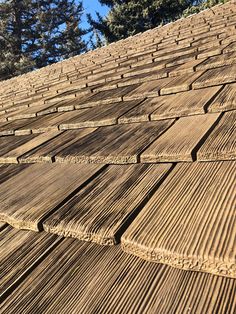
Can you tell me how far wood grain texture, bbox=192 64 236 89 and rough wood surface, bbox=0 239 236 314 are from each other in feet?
3.65

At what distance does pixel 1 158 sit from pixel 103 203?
41.1 inches

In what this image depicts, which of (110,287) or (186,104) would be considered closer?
(110,287)

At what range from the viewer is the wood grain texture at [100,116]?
1.76m

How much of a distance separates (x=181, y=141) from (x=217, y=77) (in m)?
0.65

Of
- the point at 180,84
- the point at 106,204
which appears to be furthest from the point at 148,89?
the point at 106,204

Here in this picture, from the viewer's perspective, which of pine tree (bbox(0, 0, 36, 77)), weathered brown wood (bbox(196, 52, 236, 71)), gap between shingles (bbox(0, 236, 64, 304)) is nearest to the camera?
gap between shingles (bbox(0, 236, 64, 304))

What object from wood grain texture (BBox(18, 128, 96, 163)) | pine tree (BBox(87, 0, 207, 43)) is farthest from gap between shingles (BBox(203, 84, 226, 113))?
pine tree (BBox(87, 0, 207, 43))

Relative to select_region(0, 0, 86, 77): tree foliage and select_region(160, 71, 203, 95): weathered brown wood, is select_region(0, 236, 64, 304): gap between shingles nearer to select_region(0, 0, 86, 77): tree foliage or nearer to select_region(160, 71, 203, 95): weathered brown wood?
select_region(160, 71, 203, 95): weathered brown wood

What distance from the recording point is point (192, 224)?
77 cm

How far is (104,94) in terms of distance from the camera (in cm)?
233

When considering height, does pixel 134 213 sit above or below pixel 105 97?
below

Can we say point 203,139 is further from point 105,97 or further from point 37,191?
point 105,97

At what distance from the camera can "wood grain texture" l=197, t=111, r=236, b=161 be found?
1.00 m

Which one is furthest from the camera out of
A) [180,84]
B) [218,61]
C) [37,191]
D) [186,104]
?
[218,61]
